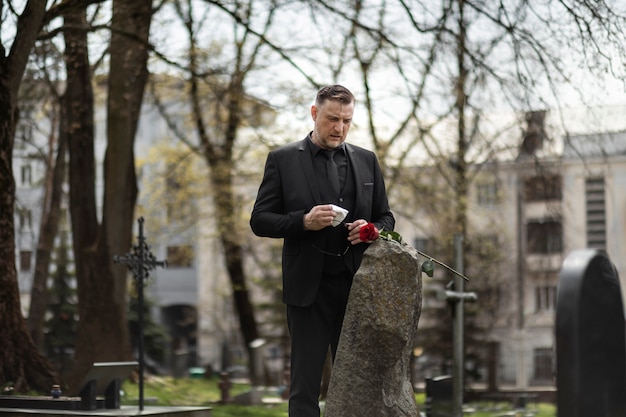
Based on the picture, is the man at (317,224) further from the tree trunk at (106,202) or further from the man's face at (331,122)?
the tree trunk at (106,202)

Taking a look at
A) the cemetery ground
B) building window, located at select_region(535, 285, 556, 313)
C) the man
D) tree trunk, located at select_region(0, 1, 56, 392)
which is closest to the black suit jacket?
the man

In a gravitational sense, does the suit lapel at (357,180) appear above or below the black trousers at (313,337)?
above

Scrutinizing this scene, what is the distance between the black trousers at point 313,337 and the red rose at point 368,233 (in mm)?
289

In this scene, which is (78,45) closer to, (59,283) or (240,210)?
(240,210)

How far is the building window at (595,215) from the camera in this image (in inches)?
2264

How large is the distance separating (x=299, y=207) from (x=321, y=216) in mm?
311

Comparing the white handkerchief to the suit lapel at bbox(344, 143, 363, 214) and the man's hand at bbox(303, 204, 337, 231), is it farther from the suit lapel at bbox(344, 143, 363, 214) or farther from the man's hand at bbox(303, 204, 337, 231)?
the suit lapel at bbox(344, 143, 363, 214)

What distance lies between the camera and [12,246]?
13.4 m

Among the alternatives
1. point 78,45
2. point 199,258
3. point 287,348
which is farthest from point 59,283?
point 199,258

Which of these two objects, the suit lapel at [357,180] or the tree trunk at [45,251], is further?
the tree trunk at [45,251]

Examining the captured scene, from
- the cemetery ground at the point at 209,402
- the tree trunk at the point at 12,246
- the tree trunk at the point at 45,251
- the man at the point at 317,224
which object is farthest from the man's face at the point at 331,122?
the tree trunk at the point at 45,251

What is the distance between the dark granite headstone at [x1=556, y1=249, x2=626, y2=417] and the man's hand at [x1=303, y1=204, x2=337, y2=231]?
151 cm

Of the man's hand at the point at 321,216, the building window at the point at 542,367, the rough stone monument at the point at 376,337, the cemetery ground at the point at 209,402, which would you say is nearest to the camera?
the man's hand at the point at 321,216

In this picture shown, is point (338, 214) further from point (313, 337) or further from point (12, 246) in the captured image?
point (12, 246)
